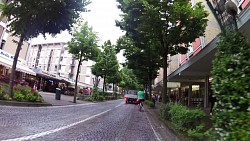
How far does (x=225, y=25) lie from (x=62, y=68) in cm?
7579

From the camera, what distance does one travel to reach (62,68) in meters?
78.7

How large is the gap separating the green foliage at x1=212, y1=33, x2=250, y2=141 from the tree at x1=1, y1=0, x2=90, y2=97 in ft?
38.1

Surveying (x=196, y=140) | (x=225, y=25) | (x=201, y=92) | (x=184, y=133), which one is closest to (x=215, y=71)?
(x=225, y=25)

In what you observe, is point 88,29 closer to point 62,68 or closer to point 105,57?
point 105,57

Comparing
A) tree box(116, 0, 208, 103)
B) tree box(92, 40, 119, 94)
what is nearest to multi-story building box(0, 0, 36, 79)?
tree box(92, 40, 119, 94)

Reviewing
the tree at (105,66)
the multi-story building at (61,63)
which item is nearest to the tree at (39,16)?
the tree at (105,66)

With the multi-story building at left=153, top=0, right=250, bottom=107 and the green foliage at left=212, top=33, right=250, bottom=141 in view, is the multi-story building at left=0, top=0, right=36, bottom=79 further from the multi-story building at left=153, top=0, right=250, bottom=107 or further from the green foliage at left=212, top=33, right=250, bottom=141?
the green foliage at left=212, top=33, right=250, bottom=141

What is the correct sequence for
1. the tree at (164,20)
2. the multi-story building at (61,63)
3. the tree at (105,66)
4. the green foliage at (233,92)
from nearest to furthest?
the green foliage at (233,92) → the tree at (164,20) → the tree at (105,66) → the multi-story building at (61,63)

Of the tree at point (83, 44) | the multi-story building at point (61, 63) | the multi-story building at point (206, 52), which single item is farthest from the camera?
the multi-story building at point (61, 63)

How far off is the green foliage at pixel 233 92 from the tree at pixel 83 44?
21.6m

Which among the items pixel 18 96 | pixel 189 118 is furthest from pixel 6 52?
pixel 189 118

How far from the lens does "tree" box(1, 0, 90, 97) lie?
1424 centimetres

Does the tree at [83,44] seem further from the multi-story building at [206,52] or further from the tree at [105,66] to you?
the tree at [105,66]

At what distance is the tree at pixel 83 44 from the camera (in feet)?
84.5
